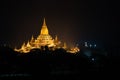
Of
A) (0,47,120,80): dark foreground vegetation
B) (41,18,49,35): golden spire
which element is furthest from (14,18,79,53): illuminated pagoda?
(0,47,120,80): dark foreground vegetation

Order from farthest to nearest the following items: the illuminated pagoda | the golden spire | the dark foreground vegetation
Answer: the golden spire → the illuminated pagoda → the dark foreground vegetation

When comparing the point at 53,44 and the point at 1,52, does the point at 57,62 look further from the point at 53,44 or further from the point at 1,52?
the point at 53,44

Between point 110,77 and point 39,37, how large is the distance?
20.0m

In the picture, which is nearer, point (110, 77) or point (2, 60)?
point (110, 77)

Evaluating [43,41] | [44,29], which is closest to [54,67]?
[43,41]

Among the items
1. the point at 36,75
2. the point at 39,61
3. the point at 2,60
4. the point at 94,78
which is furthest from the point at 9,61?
the point at 94,78

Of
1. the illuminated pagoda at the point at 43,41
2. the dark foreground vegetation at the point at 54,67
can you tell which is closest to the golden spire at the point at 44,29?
the illuminated pagoda at the point at 43,41

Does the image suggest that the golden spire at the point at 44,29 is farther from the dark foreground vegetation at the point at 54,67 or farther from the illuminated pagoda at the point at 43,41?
the dark foreground vegetation at the point at 54,67

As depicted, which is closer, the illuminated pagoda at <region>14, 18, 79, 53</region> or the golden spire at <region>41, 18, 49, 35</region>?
the illuminated pagoda at <region>14, 18, 79, 53</region>

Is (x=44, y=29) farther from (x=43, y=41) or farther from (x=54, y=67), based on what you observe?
(x=54, y=67)

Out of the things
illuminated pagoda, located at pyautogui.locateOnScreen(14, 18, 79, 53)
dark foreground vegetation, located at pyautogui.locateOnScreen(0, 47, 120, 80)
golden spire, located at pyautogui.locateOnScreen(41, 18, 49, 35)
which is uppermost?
golden spire, located at pyautogui.locateOnScreen(41, 18, 49, 35)

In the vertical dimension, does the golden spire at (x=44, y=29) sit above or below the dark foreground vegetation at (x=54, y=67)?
above

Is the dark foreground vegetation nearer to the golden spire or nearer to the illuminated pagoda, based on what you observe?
the illuminated pagoda

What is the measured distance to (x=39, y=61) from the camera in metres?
15.0
